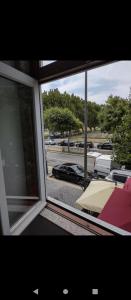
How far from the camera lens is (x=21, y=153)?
208cm

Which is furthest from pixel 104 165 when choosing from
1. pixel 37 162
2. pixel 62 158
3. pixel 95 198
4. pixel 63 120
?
pixel 37 162

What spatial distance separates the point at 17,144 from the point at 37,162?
1.31 feet

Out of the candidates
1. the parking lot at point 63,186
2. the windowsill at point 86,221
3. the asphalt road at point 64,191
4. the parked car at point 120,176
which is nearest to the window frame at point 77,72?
the windowsill at point 86,221

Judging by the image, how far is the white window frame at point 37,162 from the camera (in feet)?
5.00

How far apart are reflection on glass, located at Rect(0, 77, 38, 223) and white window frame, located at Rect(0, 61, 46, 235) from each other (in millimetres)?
52

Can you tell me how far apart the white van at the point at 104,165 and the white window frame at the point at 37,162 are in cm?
441

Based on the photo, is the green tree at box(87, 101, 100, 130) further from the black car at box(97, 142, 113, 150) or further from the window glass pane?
the window glass pane

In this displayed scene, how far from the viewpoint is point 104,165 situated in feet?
21.6

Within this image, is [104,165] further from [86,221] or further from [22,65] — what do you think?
[22,65]

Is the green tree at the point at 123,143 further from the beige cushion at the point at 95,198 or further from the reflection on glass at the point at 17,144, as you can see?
the reflection on glass at the point at 17,144

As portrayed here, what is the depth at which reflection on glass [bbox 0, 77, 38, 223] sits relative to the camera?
1743mm
